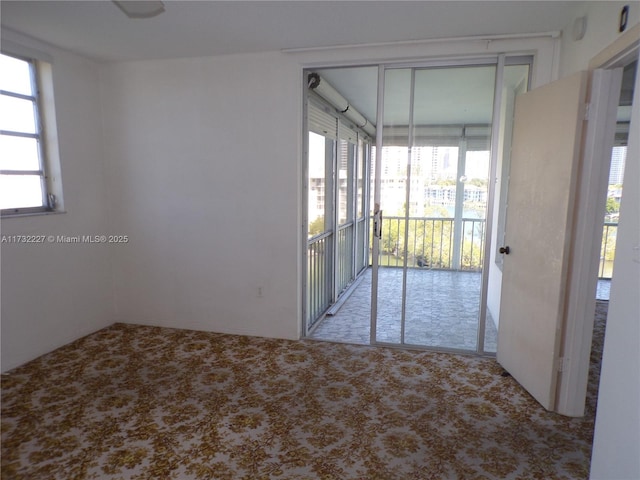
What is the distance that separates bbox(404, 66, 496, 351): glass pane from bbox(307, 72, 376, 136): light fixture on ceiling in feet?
3.03

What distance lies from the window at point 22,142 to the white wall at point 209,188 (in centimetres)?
60

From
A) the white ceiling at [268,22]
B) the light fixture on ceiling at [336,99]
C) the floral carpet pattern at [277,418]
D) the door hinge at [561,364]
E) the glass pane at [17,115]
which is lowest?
→ the floral carpet pattern at [277,418]

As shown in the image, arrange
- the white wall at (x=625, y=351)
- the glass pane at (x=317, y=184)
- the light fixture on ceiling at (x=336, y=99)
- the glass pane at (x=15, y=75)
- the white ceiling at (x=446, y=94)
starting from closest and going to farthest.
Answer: the white wall at (x=625, y=351)
the glass pane at (x=15, y=75)
the white ceiling at (x=446, y=94)
the light fixture on ceiling at (x=336, y=99)
the glass pane at (x=317, y=184)

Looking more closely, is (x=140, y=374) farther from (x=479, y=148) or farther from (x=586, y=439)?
(x=479, y=148)

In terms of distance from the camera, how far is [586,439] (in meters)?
2.22

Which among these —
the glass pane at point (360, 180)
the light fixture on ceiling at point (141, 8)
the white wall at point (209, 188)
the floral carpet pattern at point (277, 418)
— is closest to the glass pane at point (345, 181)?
the glass pane at point (360, 180)

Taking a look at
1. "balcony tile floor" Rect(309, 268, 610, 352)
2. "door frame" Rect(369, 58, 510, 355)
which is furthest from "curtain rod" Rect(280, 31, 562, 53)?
"balcony tile floor" Rect(309, 268, 610, 352)

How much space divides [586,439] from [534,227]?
130cm

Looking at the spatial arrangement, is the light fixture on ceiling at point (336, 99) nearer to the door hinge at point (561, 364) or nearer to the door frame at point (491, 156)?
the door frame at point (491, 156)

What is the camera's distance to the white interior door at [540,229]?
2305 mm

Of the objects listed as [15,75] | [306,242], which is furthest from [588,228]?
[15,75]

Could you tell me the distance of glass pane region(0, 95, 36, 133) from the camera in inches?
117

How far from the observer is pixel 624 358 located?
1554mm

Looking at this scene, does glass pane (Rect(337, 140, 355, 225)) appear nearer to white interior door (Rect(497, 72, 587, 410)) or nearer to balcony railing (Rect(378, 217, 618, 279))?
balcony railing (Rect(378, 217, 618, 279))
